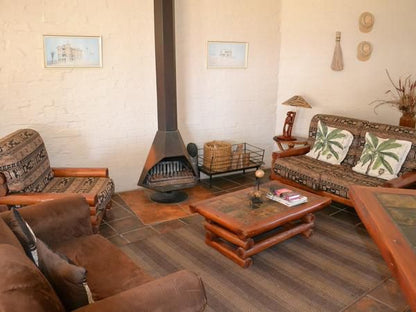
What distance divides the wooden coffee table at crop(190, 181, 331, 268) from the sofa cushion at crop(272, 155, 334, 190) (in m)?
0.57

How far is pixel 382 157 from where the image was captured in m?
3.72

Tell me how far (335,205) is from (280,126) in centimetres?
169

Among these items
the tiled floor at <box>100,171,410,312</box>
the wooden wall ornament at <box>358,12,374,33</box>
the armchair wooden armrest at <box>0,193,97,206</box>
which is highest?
the wooden wall ornament at <box>358,12,374,33</box>

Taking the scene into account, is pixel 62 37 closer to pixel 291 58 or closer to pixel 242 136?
pixel 242 136

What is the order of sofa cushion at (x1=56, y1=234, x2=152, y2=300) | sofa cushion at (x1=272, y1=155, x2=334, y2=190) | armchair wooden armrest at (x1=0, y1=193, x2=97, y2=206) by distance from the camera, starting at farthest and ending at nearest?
sofa cushion at (x1=272, y1=155, x2=334, y2=190), armchair wooden armrest at (x1=0, y1=193, x2=97, y2=206), sofa cushion at (x1=56, y1=234, x2=152, y2=300)

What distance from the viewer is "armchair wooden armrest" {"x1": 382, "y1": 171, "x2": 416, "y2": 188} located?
3.38 meters

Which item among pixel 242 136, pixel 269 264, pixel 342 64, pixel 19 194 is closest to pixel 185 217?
pixel 269 264

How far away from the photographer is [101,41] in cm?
389

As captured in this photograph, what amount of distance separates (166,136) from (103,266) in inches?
79.7

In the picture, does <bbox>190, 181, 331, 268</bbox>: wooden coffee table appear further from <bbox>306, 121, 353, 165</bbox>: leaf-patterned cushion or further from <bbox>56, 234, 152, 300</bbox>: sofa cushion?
<bbox>306, 121, 353, 165</bbox>: leaf-patterned cushion

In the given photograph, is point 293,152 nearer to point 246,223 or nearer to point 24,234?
point 246,223

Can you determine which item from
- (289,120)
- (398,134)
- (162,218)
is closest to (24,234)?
(162,218)

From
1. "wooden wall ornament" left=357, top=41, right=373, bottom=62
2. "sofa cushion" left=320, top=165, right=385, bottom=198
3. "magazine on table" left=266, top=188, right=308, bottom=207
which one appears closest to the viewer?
"magazine on table" left=266, top=188, right=308, bottom=207

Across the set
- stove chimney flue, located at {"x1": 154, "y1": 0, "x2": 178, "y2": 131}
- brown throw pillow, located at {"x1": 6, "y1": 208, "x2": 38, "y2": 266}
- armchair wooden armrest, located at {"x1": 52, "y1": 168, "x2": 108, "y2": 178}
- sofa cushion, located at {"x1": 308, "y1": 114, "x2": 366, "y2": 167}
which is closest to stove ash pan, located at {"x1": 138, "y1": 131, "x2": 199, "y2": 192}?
stove chimney flue, located at {"x1": 154, "y1": 0, "x2": 178, "y2": 131}
